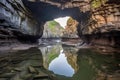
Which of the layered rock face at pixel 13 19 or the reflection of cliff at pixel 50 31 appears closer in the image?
the layered rock face at pixel 13 19

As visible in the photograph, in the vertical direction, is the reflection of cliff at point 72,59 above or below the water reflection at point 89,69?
below

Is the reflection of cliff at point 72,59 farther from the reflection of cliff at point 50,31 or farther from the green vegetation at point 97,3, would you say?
the reflection of cliff at point 50,31

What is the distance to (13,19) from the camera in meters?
17.2

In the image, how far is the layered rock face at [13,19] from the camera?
48.4ft

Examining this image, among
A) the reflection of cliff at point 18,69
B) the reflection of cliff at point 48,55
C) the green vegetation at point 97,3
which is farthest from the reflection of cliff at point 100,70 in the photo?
the green vegetation at point 97,3

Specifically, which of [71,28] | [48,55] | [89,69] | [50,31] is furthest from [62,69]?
[50,31]

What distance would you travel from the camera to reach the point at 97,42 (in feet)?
70.1

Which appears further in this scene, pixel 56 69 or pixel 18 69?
pixel 56 69

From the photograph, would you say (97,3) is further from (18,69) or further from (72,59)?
(18,69)

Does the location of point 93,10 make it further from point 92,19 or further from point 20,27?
point 20,27

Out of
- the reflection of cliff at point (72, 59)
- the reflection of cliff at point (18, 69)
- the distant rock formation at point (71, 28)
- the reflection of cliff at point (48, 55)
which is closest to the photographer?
the reflection of cliff at point (18, 69)

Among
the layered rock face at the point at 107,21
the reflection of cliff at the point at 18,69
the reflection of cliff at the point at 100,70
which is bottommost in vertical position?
the reflection of cliff at the point at 100,70

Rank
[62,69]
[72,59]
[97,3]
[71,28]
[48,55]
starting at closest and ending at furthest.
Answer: [62,69], [72,59], [48,55], [97,3], [71,28]

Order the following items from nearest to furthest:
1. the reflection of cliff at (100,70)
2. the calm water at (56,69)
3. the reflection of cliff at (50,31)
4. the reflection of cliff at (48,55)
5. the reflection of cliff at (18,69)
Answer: the reflection of cliff at (18,69) < the calm water at (56,69) < the reflection of cliff at (100,70) < the reflection of cliff at (48,55) < the reflection of cliff at (50,31)
